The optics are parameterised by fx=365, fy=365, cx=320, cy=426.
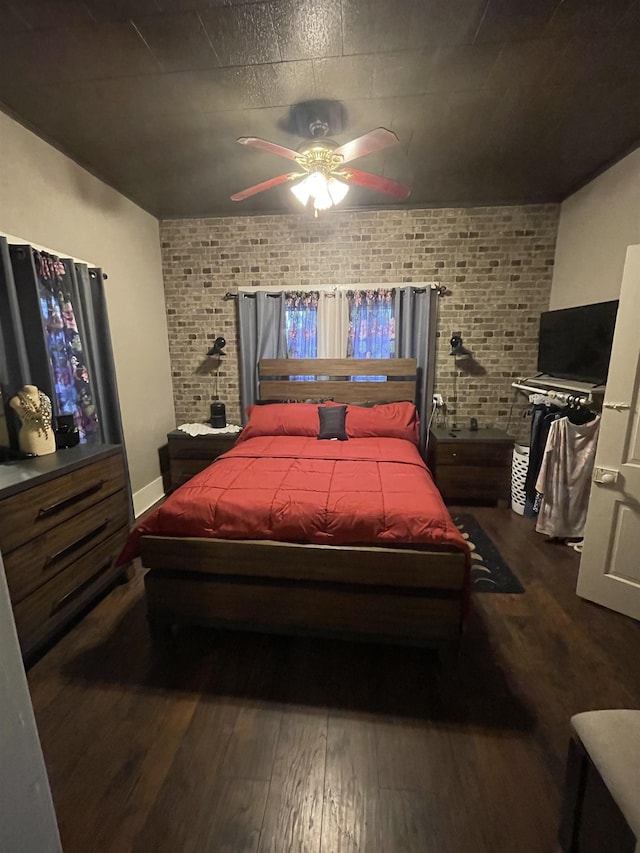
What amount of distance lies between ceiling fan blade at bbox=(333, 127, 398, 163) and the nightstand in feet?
7.92

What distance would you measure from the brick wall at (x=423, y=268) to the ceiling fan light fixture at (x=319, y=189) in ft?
4.04

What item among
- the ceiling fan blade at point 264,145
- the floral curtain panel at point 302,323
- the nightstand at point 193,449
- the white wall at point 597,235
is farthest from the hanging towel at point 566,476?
the nightstand at point 193,449

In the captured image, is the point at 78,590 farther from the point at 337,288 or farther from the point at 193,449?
the point at 337,288

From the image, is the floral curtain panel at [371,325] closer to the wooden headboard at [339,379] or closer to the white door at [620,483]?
the wooden headboard at [339,379]

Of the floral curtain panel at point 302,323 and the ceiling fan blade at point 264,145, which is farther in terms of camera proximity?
the floral curtain panel at point 302,323

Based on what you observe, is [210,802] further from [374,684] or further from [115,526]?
[115,526]

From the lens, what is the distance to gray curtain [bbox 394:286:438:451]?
346 cm

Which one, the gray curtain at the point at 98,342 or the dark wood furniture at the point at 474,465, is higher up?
the gray curtain at the point at 98,342

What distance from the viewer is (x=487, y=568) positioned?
94.0 inches

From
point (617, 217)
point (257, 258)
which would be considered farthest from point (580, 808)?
point (257, 258)

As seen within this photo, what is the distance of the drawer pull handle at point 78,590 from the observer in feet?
5.78

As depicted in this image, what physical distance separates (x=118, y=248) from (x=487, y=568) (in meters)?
3.71

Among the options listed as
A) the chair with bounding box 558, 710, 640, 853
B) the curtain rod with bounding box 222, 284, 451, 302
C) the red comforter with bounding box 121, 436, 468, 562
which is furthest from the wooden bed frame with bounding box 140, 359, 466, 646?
the curtain rod with bounding box 222, 284, 451, 302

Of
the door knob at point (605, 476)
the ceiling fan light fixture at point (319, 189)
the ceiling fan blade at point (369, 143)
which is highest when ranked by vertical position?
the ceiling fan blade at point (369, 143)
